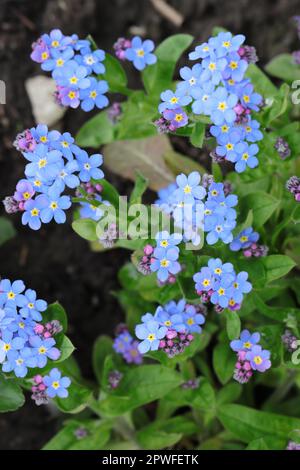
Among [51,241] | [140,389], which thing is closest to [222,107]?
[140,389]

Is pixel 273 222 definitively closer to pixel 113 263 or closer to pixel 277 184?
pixel 277 184

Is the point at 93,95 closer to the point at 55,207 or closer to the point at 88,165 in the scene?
the point at 88,165

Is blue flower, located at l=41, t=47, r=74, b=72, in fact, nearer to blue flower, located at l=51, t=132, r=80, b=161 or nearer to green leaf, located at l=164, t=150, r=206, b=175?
blue flower, located at l=51, t=132, r=80, b=161

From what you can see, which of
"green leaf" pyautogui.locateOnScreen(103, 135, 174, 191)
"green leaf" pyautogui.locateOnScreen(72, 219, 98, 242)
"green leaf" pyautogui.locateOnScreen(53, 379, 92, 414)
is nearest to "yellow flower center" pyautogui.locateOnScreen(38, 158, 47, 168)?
"green leaf" pyautogui.locateOnScreen(72, 219, 98, 242)

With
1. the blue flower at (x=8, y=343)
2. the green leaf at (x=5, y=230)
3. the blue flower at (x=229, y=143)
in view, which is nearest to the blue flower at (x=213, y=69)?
the blue flower at (x=229, y=143)

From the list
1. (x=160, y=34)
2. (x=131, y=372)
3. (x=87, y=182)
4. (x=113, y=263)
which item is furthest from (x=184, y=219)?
(x=160, y=34)

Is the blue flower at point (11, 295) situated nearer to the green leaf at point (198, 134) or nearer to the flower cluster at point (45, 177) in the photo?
the flower cluster at point (45, 177)

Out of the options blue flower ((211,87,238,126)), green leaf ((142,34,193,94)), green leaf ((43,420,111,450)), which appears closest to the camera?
blue flower ((211,87,238,126))

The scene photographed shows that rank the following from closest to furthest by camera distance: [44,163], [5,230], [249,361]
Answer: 1. [44,163]
2. [249,361]
3. [5,230]
